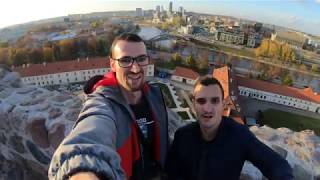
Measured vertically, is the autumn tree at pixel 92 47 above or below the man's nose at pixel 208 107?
below

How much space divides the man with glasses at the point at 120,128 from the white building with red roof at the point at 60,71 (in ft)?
39.8

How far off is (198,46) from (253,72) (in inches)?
265

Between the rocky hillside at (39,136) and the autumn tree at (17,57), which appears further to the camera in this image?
the autumn tree at (17,57)

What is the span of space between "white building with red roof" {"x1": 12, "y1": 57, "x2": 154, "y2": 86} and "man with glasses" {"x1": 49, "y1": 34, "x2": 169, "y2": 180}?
39.8ft

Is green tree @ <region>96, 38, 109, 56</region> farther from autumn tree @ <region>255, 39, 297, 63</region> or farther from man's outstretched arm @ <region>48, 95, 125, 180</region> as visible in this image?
man's outstretched arm @ <region>48, 95, 125, 180</region>

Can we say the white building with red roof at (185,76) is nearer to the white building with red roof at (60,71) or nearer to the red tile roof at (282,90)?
the white building with red roof at (60,71)

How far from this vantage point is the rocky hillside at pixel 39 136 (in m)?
2.39

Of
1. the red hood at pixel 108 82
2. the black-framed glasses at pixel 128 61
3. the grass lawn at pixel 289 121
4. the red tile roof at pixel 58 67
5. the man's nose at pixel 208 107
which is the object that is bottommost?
the grass lawn at pixel 289 121

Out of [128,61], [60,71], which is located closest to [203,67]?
[60,71]

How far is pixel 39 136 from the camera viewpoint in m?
2.47

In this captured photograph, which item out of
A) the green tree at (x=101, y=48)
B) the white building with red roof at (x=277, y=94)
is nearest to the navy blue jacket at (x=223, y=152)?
the white building with red roof at (x=277, y=94)

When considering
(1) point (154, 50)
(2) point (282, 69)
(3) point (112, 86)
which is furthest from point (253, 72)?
(3) point (112, 86)

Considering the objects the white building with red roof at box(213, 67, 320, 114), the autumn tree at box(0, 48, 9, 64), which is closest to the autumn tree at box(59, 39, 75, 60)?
the autumn tree at box(0, 48, 9, 64)

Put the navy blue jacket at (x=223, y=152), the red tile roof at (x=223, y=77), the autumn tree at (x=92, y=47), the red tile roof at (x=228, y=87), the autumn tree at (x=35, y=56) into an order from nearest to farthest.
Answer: the navy blue jacket at (x=223, y=152)
the red tile roof at (x=228, y=87)
the red tile roof at (x=223, y=77)
the autumn tree at (x=35, y=56)
the autumn tree at (x=92, y=47)
